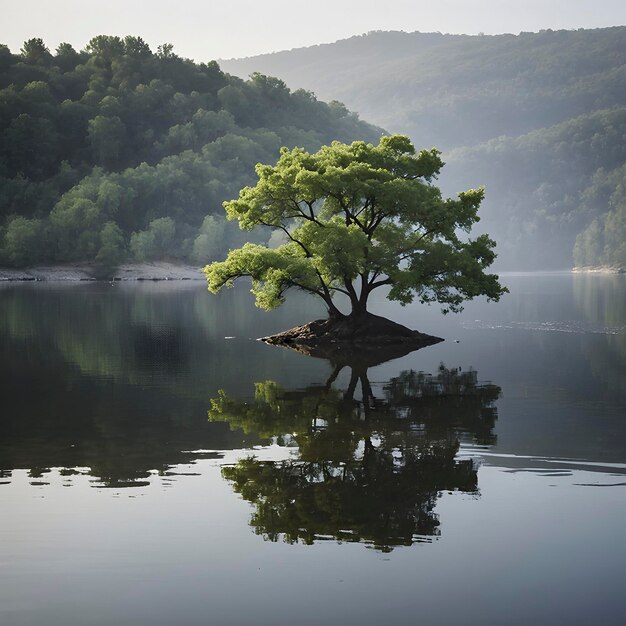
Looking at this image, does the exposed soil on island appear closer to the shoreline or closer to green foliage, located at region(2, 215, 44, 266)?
the shoreline

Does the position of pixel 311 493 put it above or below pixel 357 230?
below

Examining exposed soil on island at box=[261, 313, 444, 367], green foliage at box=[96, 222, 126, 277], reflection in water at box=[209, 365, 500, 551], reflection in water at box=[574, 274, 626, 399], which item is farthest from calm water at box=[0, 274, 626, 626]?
green foliage at box=[96, 222, 126, 277]

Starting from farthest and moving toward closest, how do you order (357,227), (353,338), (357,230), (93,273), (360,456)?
(93,273) → (353,338) → (357,227) → (357,230) → (360,456)

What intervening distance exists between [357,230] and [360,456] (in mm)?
32538

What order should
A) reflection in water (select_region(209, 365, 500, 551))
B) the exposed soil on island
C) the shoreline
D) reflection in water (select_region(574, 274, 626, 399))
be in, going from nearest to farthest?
reflection in water (select_region(209, 365, 500, 551)) < reflection in water (select_region(574, 274, 626, 399)) < the exposed soil on island < the shoreline

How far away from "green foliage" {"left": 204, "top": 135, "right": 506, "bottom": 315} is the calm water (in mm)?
10508

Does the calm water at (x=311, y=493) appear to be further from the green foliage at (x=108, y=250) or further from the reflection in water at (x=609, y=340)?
the green foliage at (x=108, y=250)

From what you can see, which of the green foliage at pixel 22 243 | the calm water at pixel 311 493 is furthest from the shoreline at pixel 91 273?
the calm water at pixel 311 493

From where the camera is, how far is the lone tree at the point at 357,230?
5794cm

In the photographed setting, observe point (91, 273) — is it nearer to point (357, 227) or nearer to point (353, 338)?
point (353, 338)

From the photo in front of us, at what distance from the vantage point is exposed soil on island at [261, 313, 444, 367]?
58312mm

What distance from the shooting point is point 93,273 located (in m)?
177

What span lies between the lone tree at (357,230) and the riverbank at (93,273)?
375ft

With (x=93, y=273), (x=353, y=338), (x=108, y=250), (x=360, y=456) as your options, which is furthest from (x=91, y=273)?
(x=360, y=456)
